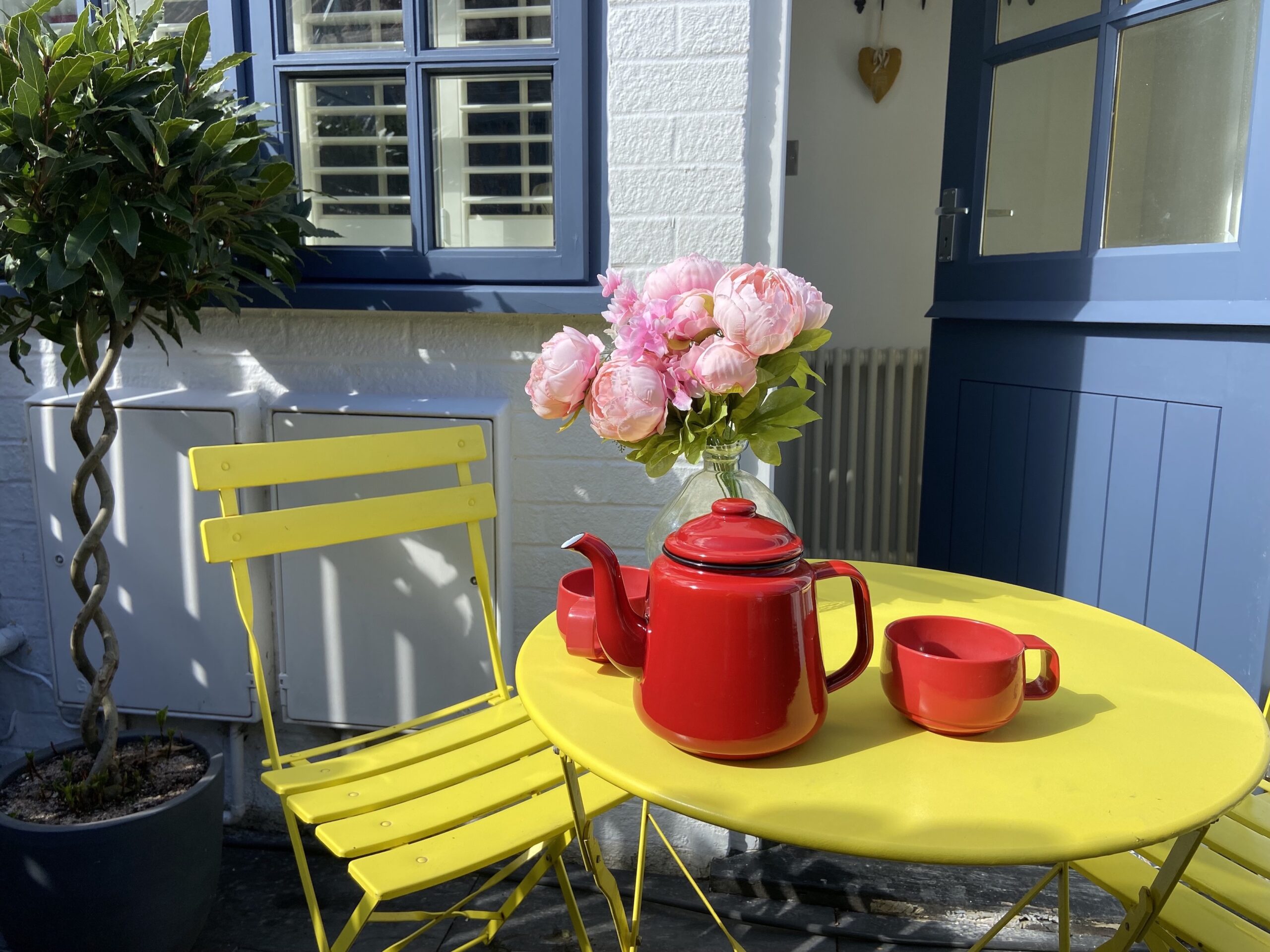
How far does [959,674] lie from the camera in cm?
91

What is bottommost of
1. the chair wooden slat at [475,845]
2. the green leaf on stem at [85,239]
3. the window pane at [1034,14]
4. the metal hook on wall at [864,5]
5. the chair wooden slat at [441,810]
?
the chair wooden slat at [475,845]

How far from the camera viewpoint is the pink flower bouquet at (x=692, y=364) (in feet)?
3.37

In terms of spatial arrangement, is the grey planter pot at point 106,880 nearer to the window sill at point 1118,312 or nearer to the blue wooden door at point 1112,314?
the blue wooden door at point 1112,314

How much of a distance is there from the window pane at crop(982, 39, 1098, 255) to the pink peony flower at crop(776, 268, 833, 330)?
144 cm

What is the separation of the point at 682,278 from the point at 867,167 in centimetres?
358

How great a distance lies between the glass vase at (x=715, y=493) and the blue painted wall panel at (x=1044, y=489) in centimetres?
137

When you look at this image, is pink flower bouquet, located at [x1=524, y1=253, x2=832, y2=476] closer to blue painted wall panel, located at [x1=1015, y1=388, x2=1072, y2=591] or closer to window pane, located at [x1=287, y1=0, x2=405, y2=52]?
window pane, located at [x1=287, y1=0, x2=405, y2=52]

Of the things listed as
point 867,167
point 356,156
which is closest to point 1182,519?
point 356,156

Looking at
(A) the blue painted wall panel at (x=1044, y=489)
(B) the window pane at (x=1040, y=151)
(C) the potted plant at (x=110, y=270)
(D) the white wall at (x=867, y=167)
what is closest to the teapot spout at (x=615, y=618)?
(C) the potted plant at (x=110, y=270)

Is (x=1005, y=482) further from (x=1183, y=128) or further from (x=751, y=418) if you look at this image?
(x=751, y=418)

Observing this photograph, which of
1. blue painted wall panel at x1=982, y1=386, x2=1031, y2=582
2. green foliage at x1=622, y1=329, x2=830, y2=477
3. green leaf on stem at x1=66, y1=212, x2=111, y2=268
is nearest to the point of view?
green foliage at x1=622, y1=329, x2=830, y2=477

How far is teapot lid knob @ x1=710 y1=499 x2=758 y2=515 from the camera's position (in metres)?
0.93

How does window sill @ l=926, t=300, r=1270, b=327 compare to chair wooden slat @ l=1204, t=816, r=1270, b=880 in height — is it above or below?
above

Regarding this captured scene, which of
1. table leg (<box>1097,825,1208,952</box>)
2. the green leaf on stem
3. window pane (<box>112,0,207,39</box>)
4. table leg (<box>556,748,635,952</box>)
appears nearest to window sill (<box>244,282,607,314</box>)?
the green leaf on stem
